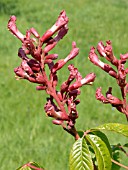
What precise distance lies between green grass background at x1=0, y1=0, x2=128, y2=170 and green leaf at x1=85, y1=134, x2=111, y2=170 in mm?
3032

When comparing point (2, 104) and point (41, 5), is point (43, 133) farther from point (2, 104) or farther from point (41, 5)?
point (41, 5)

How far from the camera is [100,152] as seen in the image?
1195 millimetres

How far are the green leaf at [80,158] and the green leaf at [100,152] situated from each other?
20 mm

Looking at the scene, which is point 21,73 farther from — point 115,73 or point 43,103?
point 43,103

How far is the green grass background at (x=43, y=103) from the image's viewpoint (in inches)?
175

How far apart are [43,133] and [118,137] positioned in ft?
2.40

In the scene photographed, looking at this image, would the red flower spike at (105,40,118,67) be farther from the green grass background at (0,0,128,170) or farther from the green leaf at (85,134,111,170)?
the green grass background at (0,0,128,170)

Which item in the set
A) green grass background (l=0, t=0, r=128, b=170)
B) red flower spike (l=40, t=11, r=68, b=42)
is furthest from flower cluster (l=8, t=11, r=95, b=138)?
green grass background (l=0, t=0, r=128, b=170)

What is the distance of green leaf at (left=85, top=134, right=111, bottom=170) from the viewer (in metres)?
1.17

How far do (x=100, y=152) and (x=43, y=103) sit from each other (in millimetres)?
4386

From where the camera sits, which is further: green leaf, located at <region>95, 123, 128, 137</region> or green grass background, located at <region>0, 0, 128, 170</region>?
green grass background, located at <region>0, 0, 128, 170</region>

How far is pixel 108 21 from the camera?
10391 mm

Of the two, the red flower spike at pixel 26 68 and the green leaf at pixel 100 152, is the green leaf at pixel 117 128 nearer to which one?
the green leaf at pixel 100 152

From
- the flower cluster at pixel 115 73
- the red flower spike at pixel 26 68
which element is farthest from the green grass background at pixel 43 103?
the red flower spike at pixel 26 68
